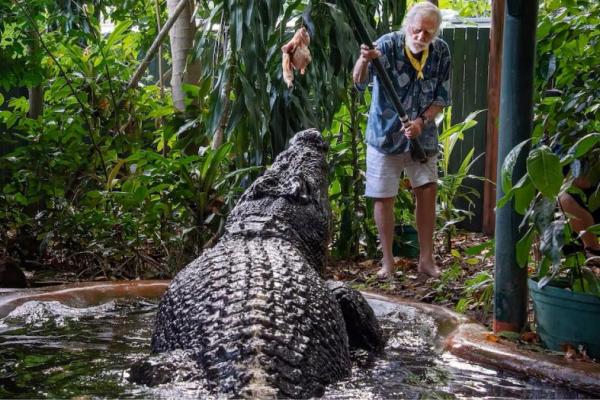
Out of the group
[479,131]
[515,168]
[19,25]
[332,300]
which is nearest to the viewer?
[332,300]

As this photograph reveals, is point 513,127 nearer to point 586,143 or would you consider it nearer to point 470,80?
point 586,143

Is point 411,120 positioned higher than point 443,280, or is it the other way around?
point 411,120

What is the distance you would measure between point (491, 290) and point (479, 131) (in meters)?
4.40

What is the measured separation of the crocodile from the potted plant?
0.79 meters

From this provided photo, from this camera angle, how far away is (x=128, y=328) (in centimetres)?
377

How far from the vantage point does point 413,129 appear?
4672 millimetres

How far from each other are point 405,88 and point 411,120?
247 millimetres

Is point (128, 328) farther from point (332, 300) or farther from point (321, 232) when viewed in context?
point (332, 300)

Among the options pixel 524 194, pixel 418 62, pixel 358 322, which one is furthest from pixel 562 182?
pixel 418 62

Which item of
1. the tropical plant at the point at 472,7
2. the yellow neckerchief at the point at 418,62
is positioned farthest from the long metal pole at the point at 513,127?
the tropical plant at the point at 472,7

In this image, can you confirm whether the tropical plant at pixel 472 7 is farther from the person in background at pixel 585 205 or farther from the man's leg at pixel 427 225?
the person in background at pixel 585 205

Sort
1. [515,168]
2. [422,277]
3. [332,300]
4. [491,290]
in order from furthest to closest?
[422,277] < [491,290] < [515,168] < [332,300]

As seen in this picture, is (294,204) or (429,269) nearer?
(294,204)

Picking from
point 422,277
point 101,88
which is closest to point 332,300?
point 422,277
